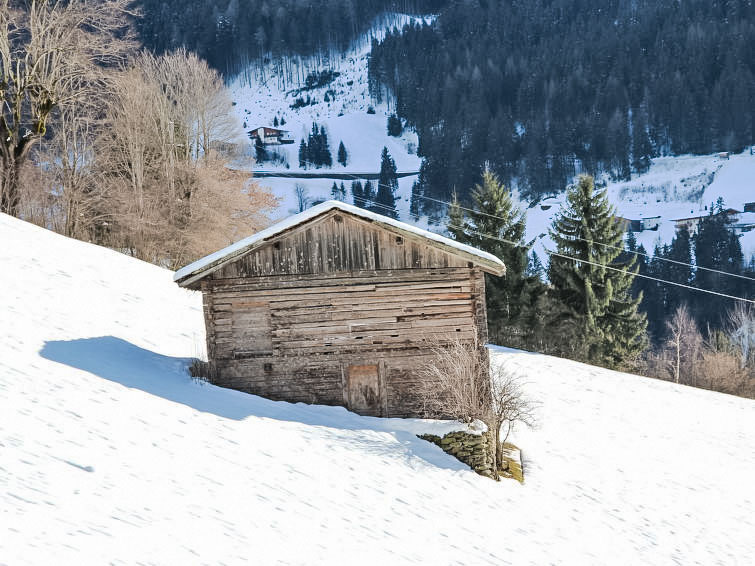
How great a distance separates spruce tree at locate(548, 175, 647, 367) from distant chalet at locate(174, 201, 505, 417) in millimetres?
20003

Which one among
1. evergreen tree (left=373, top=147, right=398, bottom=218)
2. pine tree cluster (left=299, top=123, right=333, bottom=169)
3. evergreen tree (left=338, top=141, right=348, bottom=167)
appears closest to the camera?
evergreen tree (left=373, top=147, right=398, bottom=218)

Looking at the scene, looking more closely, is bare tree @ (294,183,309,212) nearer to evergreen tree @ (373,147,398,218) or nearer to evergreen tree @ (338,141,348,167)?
evergreen tree @ (373,147,398,218)

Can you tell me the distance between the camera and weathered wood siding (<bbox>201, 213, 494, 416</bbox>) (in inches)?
634

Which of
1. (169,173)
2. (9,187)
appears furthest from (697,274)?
(9,187)

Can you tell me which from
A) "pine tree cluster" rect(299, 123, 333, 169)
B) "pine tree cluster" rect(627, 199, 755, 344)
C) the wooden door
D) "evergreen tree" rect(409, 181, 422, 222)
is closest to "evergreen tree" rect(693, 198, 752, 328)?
"pine tree cluster" rect(627, 199, 755, 344)

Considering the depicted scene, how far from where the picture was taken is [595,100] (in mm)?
169750

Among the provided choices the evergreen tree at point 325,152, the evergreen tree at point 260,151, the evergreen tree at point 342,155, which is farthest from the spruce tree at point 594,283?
the evergreen tree at point 260,151

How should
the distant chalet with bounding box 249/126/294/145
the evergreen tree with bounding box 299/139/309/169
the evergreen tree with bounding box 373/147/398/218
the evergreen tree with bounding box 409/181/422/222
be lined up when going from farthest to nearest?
the distant chalet with bounding box 249/126/294/145 → the evergreen tree with bounding box 299/139/309/169 → the evergreen tree with bounding box 373/147/398/218 → the evergreen tree with bounding box 409/181/422/222

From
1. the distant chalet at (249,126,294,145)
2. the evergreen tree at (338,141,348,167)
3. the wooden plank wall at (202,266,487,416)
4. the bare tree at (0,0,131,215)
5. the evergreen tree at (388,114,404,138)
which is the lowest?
the wooden plank wall at (202,266,487,416)

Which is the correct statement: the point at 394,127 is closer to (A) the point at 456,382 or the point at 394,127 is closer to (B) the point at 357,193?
(B) the point at 357,193

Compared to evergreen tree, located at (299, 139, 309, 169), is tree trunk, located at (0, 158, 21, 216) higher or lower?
lower

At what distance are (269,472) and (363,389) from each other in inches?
221

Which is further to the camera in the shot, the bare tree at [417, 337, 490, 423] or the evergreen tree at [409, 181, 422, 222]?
the evergreen tree at [409, 181, 422, 222]

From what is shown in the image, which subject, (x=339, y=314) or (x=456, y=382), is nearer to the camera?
(x=456, y=382)
